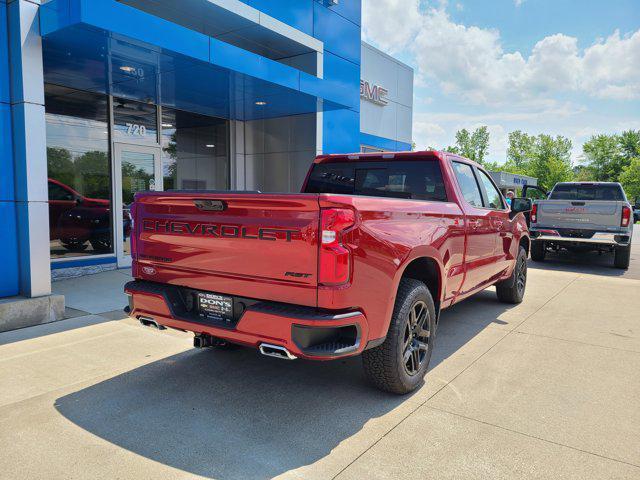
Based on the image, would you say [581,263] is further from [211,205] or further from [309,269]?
[211,205]

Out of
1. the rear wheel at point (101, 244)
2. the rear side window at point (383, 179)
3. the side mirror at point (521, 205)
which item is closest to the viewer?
the rear side window at point (383, 179)

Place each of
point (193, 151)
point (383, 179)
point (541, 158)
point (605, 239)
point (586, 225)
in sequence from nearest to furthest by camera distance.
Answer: point (383, 179), point (605, 239), point (586, 225), point (193, 151), point (541, 158)

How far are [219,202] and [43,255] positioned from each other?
11.8 ft

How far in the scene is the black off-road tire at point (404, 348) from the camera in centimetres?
342

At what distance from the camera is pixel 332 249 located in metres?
2.87

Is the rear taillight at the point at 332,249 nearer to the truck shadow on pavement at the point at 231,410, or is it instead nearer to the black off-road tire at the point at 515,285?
the truck shadow on pavement at the point at 231,410

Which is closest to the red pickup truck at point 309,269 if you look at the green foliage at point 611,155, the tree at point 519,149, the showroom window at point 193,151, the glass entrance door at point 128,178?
the glass entrance door at point 128,178

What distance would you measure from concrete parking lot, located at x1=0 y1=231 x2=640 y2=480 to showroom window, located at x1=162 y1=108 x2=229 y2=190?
5935 mm

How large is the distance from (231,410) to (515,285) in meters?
4.81

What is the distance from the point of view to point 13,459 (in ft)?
9.17

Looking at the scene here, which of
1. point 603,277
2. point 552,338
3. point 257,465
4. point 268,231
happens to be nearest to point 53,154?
point 268,231

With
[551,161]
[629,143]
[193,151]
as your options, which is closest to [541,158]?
[551,161]

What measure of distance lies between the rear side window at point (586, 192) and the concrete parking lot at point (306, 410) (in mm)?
8255

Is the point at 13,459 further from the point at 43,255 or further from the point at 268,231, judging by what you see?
the point at 43,255
